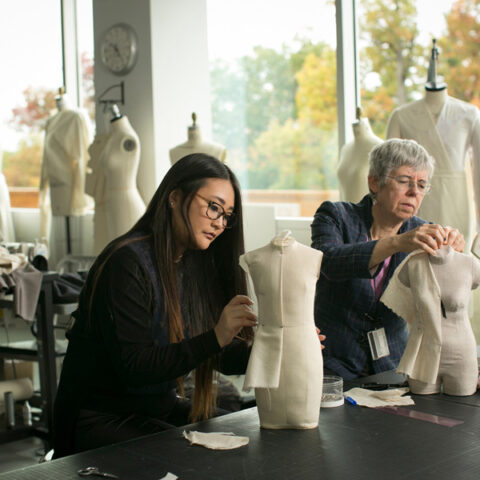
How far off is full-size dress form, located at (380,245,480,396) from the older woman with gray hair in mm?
322

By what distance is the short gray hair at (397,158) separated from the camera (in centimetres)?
243

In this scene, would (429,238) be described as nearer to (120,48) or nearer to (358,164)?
(358,164)

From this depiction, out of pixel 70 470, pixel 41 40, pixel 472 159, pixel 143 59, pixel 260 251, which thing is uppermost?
pixel 41 40

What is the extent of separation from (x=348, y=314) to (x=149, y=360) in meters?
0.82

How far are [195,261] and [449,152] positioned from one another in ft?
6.40

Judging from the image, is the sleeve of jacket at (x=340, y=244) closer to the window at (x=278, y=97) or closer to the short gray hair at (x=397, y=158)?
the short gray hair at (x=397, y=158)

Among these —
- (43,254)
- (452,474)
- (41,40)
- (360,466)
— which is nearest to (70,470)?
(360,466)

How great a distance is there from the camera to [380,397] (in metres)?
2.02

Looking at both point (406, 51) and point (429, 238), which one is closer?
point (429, 238)

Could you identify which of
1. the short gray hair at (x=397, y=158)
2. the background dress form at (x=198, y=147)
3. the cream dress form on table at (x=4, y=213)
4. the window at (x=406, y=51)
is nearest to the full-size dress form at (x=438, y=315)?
the short gray hair at (x=397, y=158)

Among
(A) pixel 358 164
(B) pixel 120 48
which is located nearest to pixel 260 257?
(A) pixel 358 164

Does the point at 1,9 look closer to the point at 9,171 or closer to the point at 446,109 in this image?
the point at 9,171

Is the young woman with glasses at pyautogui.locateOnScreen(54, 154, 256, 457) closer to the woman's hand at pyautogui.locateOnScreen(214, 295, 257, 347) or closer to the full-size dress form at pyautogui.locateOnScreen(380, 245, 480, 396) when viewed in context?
the woman's hand at pyautogui.locateOnScreen(214, 295, 257, 347)

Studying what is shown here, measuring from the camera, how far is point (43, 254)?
4145 millimetres
